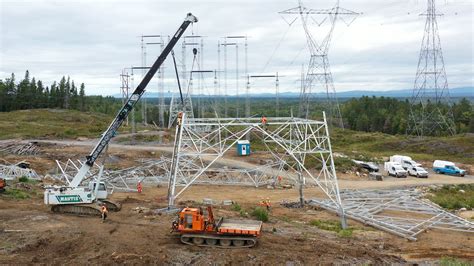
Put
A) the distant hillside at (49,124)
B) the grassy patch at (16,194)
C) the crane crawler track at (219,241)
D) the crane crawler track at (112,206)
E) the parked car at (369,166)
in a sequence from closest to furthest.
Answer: the crane crawler track at (219,241) → the crane crawler track at (112,206) → the grassy patch at (16,194) → the parked car at (369,166) → the distant hillside at (49,124)

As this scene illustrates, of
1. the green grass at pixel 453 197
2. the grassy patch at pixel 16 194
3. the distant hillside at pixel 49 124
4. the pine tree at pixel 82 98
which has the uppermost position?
the pine tree at pixel 82 98

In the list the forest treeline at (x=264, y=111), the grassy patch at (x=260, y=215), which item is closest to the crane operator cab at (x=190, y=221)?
the grassy patch at (x=260, y=215)

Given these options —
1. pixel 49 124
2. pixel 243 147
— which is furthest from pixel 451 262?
pixel 49 124

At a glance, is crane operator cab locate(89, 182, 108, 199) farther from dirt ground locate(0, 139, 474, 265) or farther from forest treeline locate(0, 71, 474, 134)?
forest treeline locate(0, 71, 474, 134)

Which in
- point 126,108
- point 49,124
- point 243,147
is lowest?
point 243,147

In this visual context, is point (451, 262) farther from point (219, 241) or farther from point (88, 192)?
point (88, 192)

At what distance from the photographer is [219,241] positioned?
2353cm

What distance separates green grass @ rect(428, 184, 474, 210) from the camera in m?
35.5

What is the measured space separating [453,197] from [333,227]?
15763 millimetres

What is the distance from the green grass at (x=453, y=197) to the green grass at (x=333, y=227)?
A: 11429 mm

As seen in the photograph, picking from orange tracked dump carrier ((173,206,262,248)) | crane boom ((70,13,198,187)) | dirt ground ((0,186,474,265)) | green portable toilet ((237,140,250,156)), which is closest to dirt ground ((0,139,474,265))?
dirt ground ((0,186,474,265))

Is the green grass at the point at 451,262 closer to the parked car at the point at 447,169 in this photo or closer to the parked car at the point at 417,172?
the parked car at the point at 417,172

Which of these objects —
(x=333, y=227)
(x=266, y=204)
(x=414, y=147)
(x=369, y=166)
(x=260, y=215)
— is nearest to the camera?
(x=333, y=227)

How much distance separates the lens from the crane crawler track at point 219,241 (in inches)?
910
